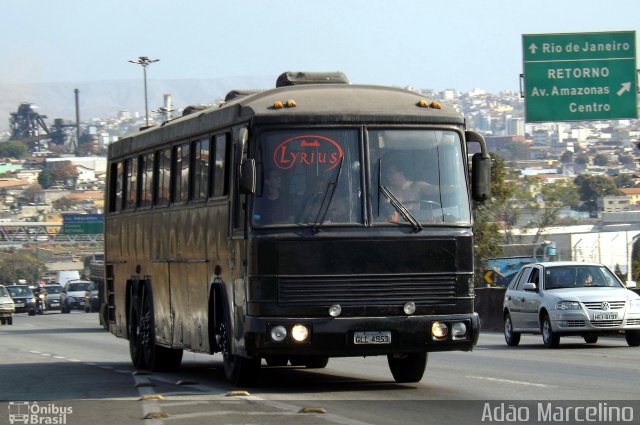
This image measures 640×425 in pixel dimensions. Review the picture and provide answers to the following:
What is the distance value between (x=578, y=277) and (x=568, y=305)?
148 centimetres

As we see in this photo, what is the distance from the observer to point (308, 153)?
1461 centimetres

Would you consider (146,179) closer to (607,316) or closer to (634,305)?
(607,316)

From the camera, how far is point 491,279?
1681 inches

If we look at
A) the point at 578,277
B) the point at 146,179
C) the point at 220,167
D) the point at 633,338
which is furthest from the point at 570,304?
the point at 220,167

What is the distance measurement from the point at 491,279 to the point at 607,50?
9.18 m

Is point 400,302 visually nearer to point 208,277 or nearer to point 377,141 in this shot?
point 377,141

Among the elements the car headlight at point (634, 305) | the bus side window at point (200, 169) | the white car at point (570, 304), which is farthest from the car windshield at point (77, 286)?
the bus side window at point (200, 169)

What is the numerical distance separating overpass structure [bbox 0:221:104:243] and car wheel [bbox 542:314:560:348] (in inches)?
3753

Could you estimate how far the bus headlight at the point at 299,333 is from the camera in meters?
14.3

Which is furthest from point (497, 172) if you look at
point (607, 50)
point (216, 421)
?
point (216, 421)

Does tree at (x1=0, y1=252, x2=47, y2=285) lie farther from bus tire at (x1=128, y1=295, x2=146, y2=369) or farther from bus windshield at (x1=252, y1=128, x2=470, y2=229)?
bus windshield at (x1=252, y1=128, x2=470, y2=229)

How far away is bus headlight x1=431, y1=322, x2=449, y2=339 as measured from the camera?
14617 mm

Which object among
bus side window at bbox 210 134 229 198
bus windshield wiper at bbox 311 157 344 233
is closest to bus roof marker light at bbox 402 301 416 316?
bus windshield wiper at bbox 311 157 344 233

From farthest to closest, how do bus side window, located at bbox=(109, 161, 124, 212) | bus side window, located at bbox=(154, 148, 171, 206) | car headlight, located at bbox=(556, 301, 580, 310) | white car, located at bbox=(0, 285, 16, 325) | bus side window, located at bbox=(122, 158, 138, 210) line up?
1. white car, located at bbox=(0, 285, 16, 325)
2. car headlight, located at bbox=(556, 301, 580, 310)
3. bus side window, located at bbox=(109, 161, 124, 212)
4. bus side window, located at bbox=(122, 158, 138, 210)
5. bus side window, located at bbox=(154, 148, 171, 206)
